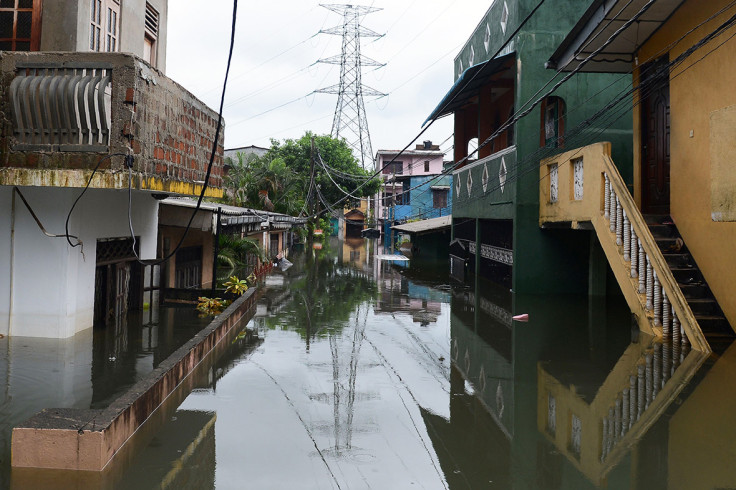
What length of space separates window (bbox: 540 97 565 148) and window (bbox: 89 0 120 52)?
34.5ft

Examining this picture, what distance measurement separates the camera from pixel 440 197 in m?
47.9

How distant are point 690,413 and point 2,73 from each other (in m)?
9.21

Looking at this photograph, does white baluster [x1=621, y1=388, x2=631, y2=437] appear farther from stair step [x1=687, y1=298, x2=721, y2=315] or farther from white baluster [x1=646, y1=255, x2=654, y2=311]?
stair step [x1=687, y1=298, x2=721, y2=315]

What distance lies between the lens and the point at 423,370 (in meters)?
8.68

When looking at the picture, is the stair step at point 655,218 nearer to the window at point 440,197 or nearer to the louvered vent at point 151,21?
the louvered vent at point 151,21

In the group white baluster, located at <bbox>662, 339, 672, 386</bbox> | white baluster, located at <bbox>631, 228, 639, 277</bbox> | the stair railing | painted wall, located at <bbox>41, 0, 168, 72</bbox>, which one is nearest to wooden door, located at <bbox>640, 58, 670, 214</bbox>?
the stair railing

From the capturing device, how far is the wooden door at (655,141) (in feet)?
40.2

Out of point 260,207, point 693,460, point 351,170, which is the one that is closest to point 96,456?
point 693,460

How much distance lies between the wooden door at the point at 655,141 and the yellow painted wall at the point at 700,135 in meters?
0.73

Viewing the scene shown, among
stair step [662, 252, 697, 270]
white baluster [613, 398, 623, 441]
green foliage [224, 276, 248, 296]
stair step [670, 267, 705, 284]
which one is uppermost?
stair step [662, 252, 697, 270]

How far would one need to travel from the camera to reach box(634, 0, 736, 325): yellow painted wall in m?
9.63

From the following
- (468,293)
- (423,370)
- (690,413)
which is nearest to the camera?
(690,413)

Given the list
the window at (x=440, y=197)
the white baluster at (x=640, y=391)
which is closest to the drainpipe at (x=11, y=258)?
the white baluster at (x=640, y=391)

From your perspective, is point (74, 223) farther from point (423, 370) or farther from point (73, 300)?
point (423, 370)
